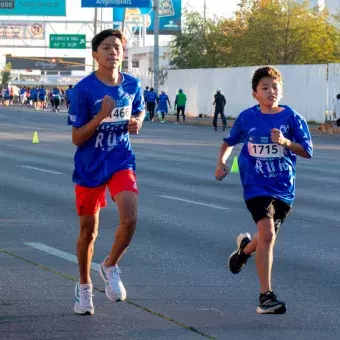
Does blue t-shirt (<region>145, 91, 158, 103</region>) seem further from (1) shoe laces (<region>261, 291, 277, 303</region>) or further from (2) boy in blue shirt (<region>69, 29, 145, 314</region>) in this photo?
(1) shoe laces (<region>261, 291, 277, 303</region>)

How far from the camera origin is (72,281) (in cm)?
913

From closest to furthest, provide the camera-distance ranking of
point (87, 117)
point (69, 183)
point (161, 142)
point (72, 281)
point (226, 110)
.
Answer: point (87, 117), point (72, 281), point (69, 183), point (161, 142), point (226, 110)

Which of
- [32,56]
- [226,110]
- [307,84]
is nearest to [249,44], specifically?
[226,110]

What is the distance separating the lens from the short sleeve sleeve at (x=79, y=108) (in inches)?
307

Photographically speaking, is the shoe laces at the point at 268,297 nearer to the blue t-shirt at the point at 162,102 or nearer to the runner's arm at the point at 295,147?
the runner's arm at the point at 295,147

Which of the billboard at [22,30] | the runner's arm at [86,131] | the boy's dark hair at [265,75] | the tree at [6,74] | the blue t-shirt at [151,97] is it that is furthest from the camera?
the tree at [6,74]

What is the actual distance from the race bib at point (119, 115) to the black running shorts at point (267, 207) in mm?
1037

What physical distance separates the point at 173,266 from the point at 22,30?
93.9m

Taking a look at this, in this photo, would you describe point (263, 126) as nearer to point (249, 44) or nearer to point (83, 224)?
point (83, 224)

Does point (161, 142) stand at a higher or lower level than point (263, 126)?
lower

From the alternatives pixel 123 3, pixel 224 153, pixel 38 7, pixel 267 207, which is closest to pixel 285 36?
pixel 123 3

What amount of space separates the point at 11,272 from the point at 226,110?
151 feet

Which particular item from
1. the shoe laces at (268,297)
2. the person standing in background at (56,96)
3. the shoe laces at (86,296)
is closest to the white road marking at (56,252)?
the shoe laces at (86,296)

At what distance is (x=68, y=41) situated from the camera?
99.6 metres
